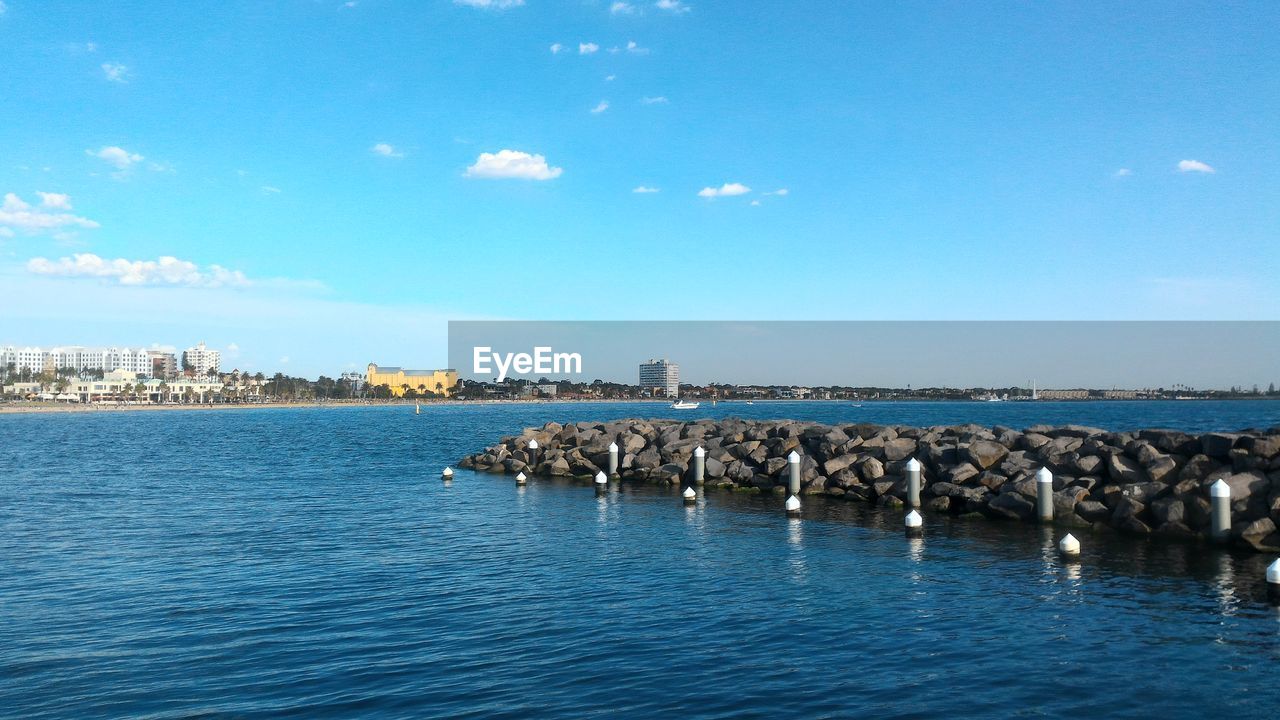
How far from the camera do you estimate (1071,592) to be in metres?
15.0

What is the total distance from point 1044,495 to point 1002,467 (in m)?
2.76

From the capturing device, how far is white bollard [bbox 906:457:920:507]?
80.4ft

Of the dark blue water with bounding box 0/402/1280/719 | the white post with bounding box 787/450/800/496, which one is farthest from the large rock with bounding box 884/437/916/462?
the dark blue water with bounding box 0/402/1280/719

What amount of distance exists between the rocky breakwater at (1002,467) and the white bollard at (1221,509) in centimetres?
23

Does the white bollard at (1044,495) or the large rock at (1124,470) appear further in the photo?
the white bollard at (1044,495)

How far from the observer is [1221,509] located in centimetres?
1800

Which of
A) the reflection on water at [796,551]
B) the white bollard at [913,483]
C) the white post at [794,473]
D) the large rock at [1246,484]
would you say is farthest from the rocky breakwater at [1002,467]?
the reflection on water at [796,551]

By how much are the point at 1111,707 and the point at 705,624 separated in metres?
5.49

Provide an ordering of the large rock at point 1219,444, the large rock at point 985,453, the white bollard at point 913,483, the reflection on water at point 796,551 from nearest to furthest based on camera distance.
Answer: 1. the reflection on water at point 796,551
2. the large rock at point 1219,444
3. the white bollard at point 913,483
4. the large rock at point 985,453

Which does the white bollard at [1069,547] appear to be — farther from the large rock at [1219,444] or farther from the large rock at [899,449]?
the large rock at [899,449]

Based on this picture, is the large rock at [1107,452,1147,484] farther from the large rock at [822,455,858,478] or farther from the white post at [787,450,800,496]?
the white post at [787,450,800,496]

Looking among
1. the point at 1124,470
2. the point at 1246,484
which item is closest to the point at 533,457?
the point at 1124,470

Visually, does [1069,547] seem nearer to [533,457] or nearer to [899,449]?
[899,449]

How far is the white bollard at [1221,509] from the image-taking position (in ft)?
59.0
